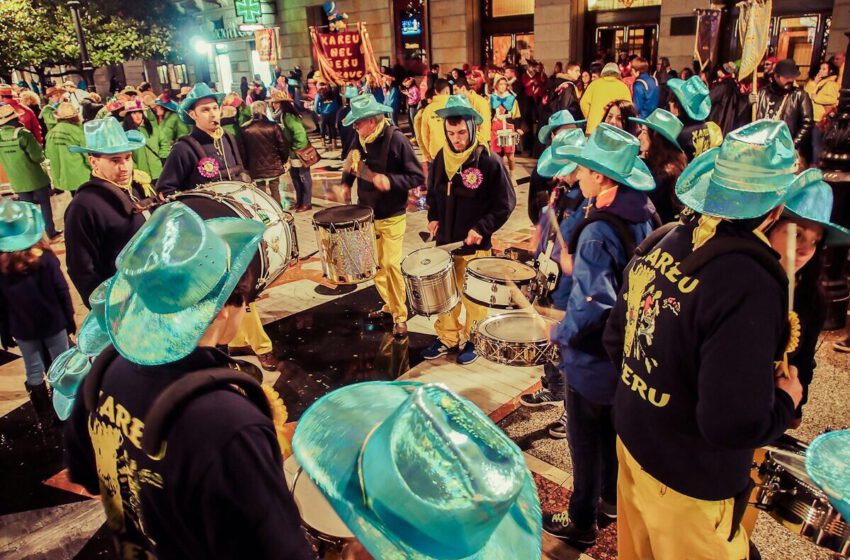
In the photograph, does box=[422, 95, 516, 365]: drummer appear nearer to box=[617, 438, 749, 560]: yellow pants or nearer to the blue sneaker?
the blue sneaker

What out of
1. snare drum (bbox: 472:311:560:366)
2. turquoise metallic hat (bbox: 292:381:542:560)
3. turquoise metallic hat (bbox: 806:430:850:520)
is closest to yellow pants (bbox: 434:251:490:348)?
snare drum (bbox: 472:311:560:366)

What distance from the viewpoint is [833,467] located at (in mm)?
1458

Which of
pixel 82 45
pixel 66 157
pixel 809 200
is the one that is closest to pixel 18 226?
pixel 809 200

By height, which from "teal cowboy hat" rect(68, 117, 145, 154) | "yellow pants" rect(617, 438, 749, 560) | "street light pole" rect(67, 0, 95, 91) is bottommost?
"yellow pants" rect(617, 438, 749, 560)

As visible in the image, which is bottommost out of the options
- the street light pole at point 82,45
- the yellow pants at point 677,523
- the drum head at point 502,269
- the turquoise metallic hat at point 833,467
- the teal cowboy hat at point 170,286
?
the yellow pants at point 677,523

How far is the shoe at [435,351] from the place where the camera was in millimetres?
5270

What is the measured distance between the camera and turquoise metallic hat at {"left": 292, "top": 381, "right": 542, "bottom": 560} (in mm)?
981

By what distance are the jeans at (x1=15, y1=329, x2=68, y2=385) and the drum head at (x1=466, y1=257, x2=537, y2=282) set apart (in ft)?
10.6

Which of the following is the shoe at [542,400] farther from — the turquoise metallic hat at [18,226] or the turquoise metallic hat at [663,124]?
the turquoise metallic hat at [18,226]

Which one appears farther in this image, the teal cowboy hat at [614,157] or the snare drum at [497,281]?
the snare drum at [497,281]


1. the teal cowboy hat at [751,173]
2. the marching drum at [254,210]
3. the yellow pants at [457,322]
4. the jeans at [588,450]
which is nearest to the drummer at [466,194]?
the yellow pants at [457,322]

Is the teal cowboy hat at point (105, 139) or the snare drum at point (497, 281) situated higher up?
the teal cowboy hat at point (105, 139)

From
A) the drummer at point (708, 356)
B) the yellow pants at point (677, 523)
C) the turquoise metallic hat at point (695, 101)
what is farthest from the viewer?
the turquoise metallic hat at point (695, 101)

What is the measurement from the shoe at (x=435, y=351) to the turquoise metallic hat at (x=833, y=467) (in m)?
3.83
